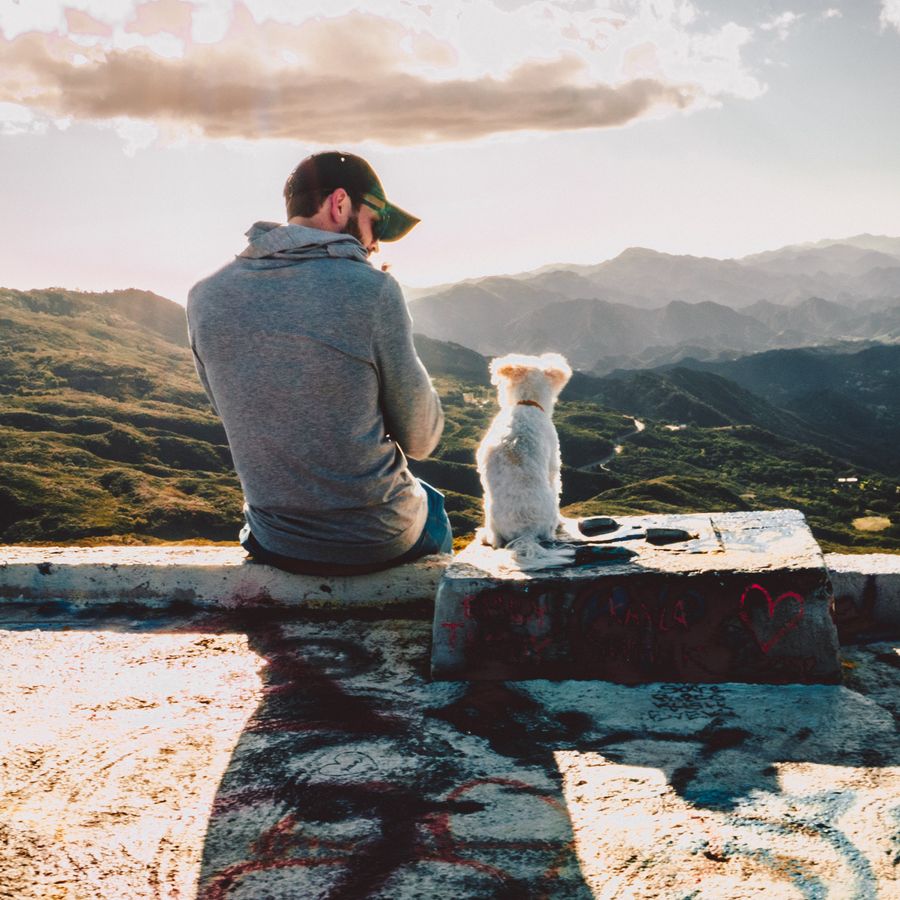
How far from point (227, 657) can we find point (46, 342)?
394 ft

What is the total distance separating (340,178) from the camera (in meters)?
2.49

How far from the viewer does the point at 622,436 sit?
297ft

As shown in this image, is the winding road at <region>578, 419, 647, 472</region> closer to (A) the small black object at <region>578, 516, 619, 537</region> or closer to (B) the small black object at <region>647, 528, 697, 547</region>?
(A) the small black object at <region>578, 516, 619, 537</region>

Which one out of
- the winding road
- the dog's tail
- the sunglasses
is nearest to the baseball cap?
the sunglasses

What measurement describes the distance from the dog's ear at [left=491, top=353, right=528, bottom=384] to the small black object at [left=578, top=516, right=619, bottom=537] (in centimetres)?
131

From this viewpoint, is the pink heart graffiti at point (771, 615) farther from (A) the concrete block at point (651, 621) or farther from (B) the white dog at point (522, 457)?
(B) the white dog at point (522, 457)

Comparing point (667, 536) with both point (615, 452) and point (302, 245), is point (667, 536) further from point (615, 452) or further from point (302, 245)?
point (615, 452)

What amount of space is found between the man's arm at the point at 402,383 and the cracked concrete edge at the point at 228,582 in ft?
1.85

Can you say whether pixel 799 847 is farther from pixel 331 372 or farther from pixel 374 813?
pixel 331 372

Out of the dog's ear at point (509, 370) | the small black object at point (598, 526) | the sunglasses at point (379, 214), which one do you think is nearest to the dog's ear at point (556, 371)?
the dog's ear at point (509, 370)

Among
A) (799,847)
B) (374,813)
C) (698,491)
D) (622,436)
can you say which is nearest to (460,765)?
(374,813)

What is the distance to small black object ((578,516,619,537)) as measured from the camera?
10.4 ft

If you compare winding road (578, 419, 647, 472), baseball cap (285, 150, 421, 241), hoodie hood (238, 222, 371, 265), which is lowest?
winding road (578, 419, 647, 472)

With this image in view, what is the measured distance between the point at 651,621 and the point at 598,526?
39.7 inches
